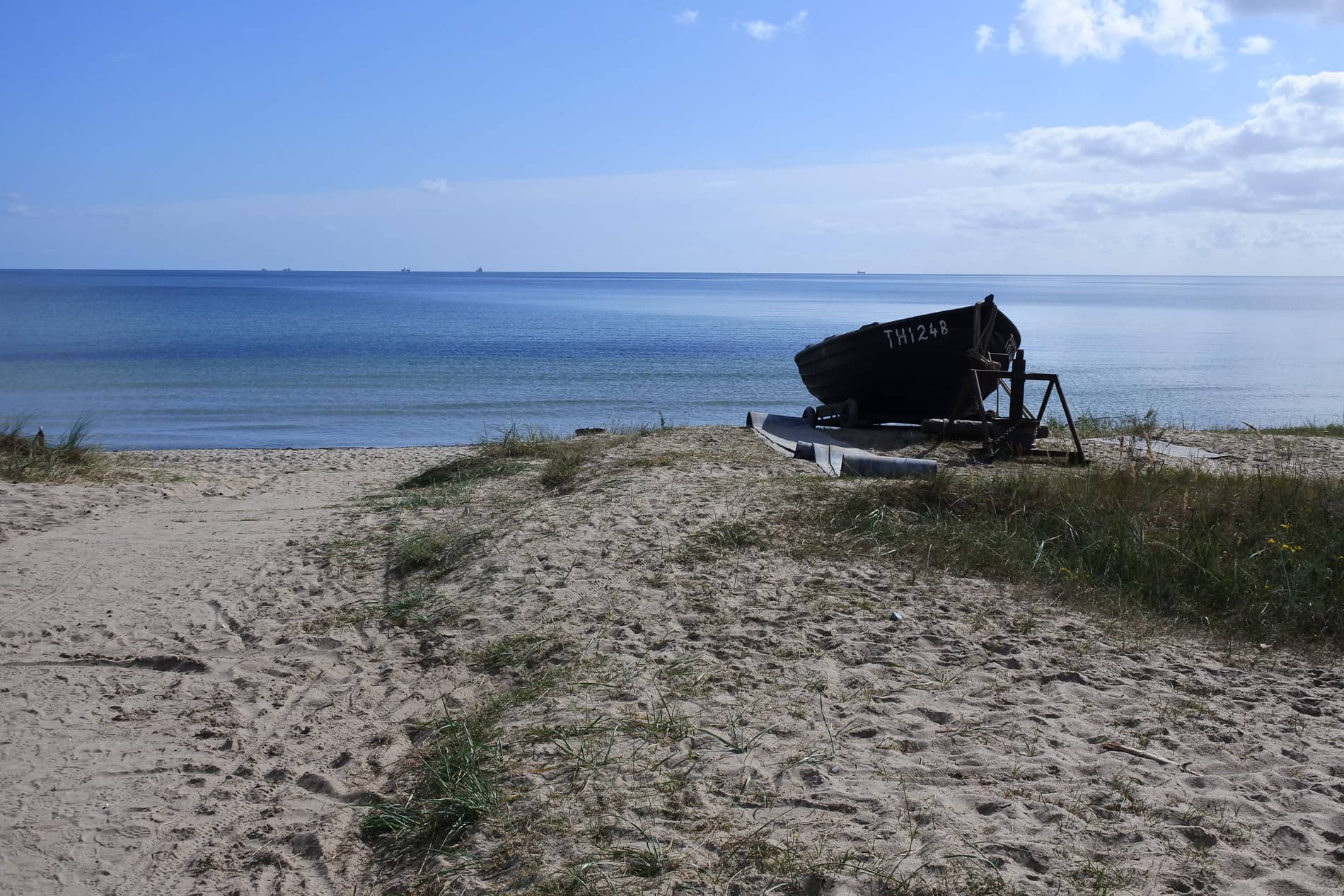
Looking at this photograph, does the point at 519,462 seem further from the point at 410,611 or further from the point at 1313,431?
the point at 1313,431

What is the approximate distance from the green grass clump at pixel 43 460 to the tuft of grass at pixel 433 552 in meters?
5.18

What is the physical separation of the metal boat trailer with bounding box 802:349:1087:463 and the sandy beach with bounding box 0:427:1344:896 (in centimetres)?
460

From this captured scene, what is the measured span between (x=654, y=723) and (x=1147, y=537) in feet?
13.5

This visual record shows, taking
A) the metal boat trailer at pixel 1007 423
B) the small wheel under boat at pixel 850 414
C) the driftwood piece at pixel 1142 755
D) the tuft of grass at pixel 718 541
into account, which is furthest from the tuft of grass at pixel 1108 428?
the driftwood piece at pixel 1142 755

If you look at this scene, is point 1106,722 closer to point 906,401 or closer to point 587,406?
point 906,401

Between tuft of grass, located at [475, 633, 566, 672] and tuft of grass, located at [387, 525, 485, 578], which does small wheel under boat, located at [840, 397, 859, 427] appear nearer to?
tuft of grass, located at [387, 525, 485, 578]

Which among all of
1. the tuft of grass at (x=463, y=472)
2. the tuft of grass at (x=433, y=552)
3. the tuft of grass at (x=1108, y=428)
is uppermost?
the tuft of grass at (x=1108, y=428)

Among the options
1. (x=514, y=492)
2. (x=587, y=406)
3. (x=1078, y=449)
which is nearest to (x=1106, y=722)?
(x=514, y=492)

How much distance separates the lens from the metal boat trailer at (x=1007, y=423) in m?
10.9

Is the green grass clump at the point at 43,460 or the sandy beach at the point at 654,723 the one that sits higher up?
the green grass clump at the point at 43,460

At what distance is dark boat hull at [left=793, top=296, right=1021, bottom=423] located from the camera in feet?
41.8

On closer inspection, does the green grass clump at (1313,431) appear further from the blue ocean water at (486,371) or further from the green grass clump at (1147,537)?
the green grass clump at (1147,537)

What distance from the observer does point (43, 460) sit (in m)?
10.4

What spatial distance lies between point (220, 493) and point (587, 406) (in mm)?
13970
